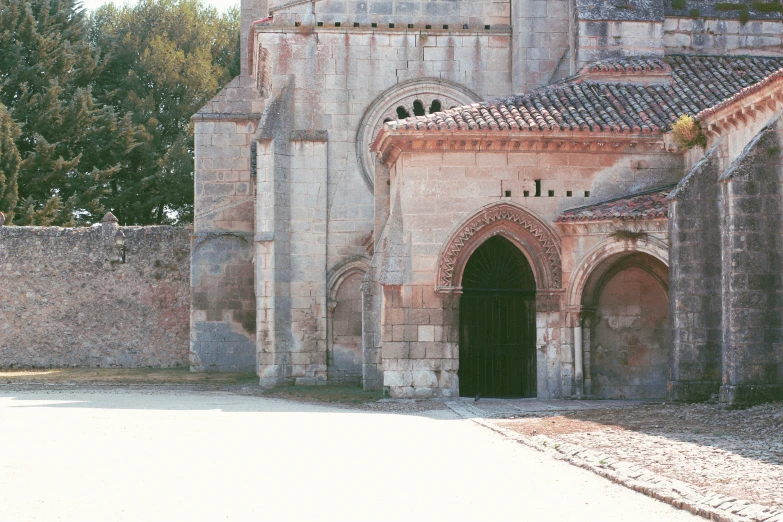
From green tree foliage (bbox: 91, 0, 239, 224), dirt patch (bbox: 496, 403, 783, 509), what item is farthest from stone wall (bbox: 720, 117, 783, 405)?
green tree foliage (bbox: 91, 0, 239, 224)

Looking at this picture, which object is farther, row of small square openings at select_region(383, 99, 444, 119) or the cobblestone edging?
row of small square openings at select_region(383, 99, 444, 119)

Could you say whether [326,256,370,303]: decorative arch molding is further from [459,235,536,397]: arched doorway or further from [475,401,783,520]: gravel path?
[475,401,783,520]: gravel path

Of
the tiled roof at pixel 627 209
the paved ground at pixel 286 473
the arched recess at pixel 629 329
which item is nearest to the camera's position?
the paved ground at pixel 286 473

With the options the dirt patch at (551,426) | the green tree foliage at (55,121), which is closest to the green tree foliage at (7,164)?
the green tree foliage at (55,121)

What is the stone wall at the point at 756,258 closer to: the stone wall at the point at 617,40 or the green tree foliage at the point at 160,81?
the stone wall at the point at 617,40

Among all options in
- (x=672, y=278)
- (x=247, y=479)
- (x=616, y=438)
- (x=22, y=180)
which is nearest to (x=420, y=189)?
(x=672, y=278)

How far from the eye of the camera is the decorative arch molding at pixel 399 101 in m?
26.4

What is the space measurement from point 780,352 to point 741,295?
3.29 feet

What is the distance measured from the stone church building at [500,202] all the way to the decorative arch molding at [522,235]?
0.04 metres

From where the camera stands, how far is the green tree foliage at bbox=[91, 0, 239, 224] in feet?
145

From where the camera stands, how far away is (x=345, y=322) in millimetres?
26484

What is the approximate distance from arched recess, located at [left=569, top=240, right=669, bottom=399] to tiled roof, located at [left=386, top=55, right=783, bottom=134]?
2.57 meters

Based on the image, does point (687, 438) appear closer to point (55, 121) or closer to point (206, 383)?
point (206, 383)

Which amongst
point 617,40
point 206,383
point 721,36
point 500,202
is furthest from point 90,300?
point 721,36
